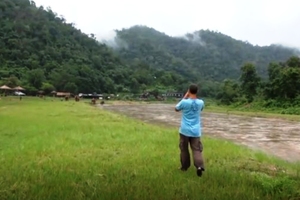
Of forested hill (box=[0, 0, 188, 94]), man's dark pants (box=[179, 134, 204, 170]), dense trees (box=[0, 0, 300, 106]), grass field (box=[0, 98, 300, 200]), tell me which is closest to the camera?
grass field (box=[0, 98, 300, 200])

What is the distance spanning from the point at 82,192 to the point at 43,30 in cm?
10842

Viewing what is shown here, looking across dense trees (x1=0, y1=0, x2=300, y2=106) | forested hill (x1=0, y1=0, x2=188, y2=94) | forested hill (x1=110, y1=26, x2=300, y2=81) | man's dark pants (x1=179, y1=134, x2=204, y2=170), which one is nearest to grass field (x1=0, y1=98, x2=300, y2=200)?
man's dark pants (x1=179, y1=134, x2=204, y2=170)

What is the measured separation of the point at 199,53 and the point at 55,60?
58.0 m

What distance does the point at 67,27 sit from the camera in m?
124

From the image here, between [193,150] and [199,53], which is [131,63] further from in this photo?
[193,150]

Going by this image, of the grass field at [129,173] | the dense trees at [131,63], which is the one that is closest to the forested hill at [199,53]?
the dense trees at [131,63]

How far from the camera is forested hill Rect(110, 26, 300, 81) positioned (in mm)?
121312

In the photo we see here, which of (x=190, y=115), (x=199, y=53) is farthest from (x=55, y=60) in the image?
(x=190, y=115)

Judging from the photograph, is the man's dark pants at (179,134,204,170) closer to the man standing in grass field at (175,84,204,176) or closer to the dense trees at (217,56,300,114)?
the man standing in grass field at (175,84,204,176)

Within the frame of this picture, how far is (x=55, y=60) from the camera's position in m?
102

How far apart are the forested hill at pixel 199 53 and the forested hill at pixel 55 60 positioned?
519 inches

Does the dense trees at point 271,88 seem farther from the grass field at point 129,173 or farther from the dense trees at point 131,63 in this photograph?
the grass field at point 129,173

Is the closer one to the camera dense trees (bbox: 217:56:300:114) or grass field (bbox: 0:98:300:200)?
grass field (bbox: 0:98:300:200)

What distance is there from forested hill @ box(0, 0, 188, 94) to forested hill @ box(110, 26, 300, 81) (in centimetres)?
1318
